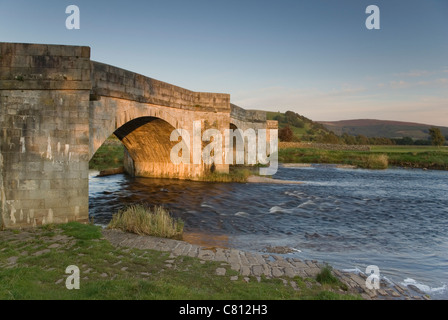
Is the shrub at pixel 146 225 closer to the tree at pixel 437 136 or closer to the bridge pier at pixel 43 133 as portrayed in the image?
the bridge pier at pixel 43 133

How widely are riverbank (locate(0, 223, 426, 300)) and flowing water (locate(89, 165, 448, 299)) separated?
5.09 ft

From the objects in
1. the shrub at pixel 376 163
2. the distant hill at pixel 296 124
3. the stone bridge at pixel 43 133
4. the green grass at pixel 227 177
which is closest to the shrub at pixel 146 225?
the stone bridge at pixel 43 133

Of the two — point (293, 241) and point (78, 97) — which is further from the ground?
point (78, 97)

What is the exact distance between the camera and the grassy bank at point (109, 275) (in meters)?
6.07

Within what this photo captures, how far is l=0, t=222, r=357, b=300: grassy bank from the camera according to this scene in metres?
6.07

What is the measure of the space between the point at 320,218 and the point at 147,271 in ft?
32.9

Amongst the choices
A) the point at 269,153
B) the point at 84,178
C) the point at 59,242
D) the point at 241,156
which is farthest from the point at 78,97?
→ the point at 269,153

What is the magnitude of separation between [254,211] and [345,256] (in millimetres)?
6852

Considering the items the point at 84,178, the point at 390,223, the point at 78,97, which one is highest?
the point at 78,97

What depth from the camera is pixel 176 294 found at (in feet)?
19.6

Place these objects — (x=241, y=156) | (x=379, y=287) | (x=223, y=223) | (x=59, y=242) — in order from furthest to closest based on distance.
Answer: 1. (x=241, y=156)
2. (x=223, y=223)
3. (x=59, y=242)
4. (x=379, y=287)

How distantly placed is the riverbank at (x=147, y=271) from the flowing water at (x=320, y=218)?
155cm

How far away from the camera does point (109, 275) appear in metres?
7.32
